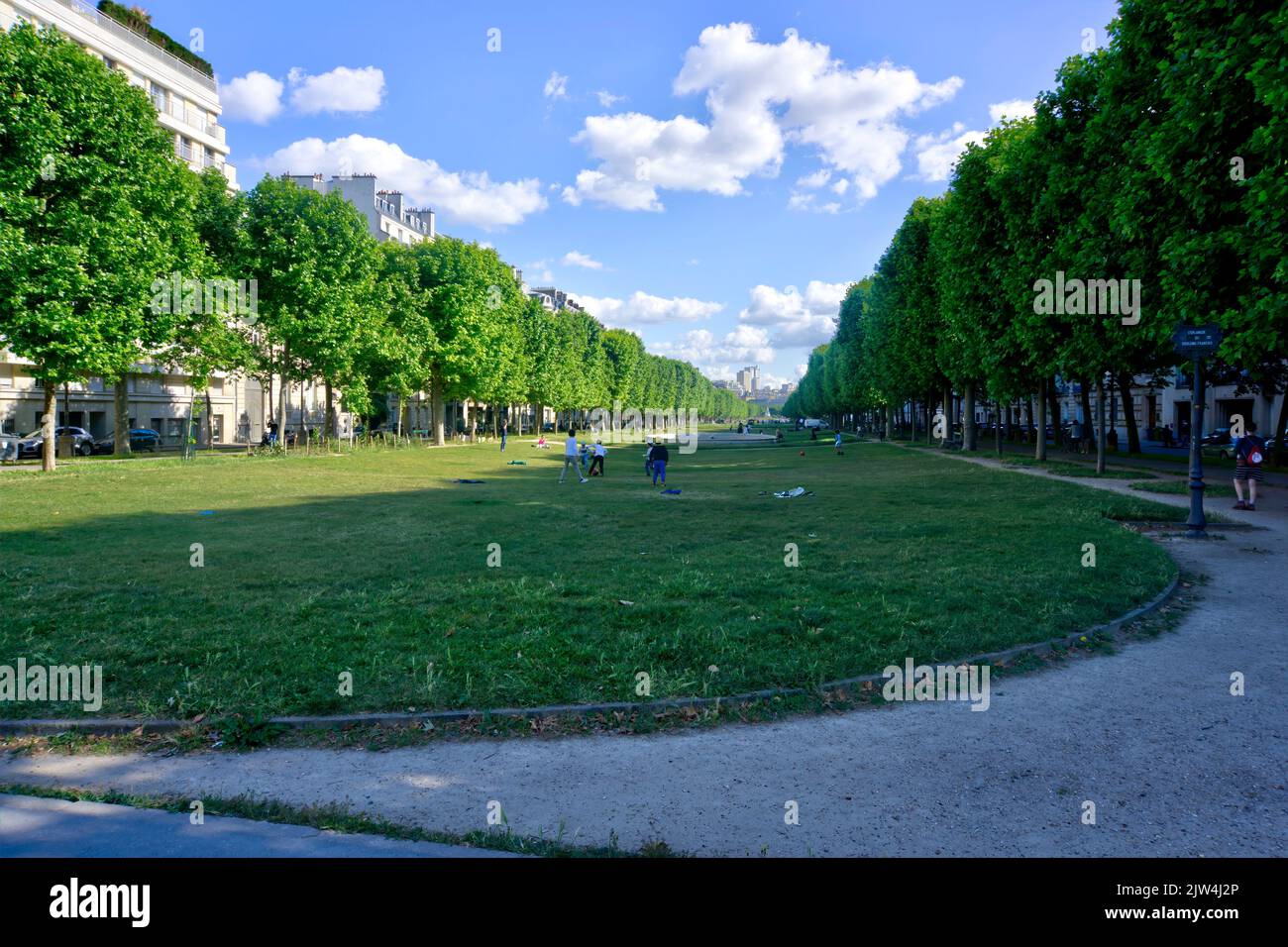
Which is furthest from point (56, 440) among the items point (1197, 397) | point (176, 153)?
point (1197, 397)

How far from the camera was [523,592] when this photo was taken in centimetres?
1038

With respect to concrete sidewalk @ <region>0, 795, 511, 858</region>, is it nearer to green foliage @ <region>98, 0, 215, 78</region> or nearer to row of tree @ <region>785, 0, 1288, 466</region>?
row of tree @ <region>785, 0, 1288, 466</region>

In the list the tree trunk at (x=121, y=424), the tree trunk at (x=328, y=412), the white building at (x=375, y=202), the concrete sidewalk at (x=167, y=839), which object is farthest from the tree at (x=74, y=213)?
the white building at (x=375, y=202)

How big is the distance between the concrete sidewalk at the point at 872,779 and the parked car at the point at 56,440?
158 feet

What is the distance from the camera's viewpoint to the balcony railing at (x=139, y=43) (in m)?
52.0

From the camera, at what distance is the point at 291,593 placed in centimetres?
1045

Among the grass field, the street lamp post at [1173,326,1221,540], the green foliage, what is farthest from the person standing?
the green foliage

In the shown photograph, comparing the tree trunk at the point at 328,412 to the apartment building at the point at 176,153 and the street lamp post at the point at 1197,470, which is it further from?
the street lamp post at the point at 1197,470

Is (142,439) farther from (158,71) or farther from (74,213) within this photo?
(74,213)

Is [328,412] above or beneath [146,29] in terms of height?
beneath

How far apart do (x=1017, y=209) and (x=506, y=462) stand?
29.0 meters

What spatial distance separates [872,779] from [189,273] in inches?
1582
